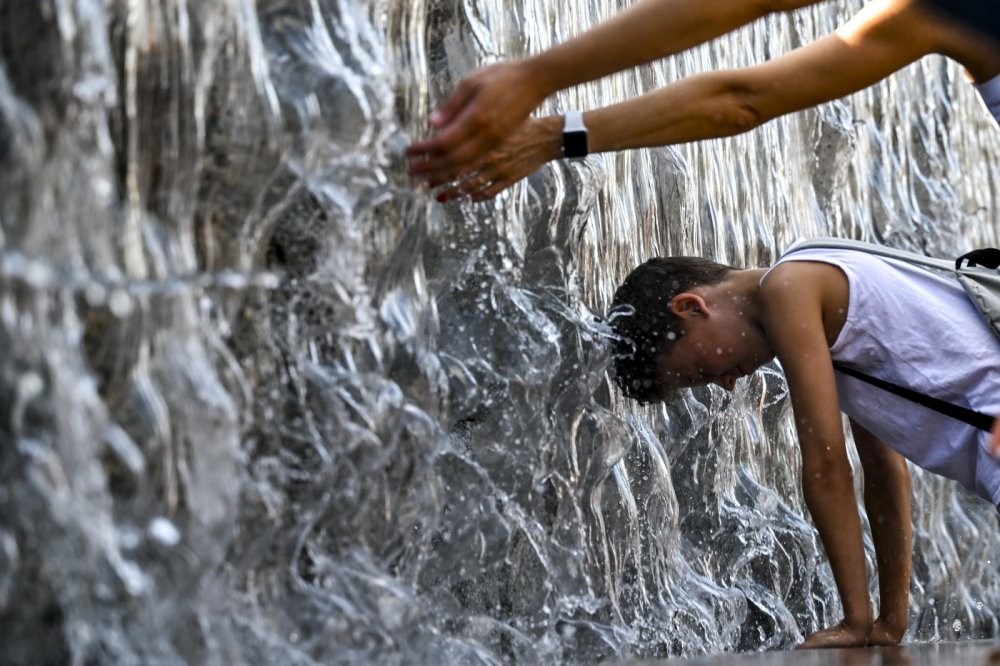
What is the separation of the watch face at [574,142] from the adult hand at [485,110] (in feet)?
0.50

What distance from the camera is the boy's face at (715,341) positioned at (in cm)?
311

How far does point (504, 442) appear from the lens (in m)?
3.21

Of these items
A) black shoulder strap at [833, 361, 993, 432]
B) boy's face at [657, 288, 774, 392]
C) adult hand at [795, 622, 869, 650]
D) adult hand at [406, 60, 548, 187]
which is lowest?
adult hand at [795, 622, 869, 650]

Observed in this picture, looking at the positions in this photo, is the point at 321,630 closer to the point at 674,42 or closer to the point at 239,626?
the point at 239,626

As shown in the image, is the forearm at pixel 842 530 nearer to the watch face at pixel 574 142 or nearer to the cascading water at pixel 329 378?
the cascading water at pixel 329 378

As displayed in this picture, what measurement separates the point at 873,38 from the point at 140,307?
1.40 m

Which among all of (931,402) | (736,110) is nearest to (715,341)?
(931,402)

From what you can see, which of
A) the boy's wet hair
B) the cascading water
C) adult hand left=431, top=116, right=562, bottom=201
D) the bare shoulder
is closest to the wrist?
adult hand left=431, top=116, right=562, bottom=201

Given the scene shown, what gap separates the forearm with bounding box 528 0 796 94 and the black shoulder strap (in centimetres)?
89

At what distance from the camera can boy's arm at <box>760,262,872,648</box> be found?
2.86 meters

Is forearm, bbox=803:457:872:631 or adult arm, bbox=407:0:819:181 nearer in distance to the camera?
adult arm, bbox=407:0:819:181

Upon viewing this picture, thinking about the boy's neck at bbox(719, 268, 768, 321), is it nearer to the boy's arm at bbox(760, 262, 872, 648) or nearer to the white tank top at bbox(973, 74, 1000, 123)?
the boy's arm at bbox(760, 262, 872, 648)

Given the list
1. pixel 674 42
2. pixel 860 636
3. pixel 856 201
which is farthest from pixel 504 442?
pixel 856 201

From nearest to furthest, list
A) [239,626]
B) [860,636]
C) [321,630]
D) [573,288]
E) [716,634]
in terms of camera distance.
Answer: [239,626]
[321,630]
[860,636]
[573,288]
[716,634]
